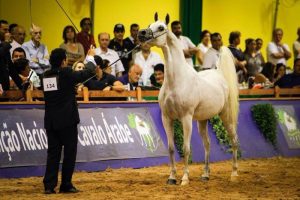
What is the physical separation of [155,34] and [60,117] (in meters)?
1.98

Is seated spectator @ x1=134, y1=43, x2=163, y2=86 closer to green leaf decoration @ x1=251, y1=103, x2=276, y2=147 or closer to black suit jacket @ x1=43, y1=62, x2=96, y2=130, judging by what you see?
green leaf decoration @ x1=251, y1=103, x2=276, y2=147

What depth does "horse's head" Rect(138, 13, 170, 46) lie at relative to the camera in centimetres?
968

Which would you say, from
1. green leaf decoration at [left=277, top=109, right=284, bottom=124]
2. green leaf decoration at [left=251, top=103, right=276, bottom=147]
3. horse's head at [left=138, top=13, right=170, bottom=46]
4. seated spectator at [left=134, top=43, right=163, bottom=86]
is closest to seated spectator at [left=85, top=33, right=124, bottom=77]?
seated spectator at [left=134, top=43, right=163, bottom=86]

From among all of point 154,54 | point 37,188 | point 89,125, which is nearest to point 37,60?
point 89,125

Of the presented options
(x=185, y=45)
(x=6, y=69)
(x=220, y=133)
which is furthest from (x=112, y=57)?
(x=6, y=69)

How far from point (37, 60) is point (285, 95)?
19.5ft

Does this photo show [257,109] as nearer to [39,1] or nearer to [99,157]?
[99,157]

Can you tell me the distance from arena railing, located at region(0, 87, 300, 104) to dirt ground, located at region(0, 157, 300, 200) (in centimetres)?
135

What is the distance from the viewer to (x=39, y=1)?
14.6 metres

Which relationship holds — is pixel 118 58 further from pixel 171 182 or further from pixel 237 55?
pixel 171 182

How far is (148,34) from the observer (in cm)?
970

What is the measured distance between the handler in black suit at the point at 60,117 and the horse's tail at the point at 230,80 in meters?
3.06

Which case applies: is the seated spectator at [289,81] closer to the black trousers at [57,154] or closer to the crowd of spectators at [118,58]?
the crowd of spectators at [118,58]

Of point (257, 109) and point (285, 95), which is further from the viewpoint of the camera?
point (285, 95)
